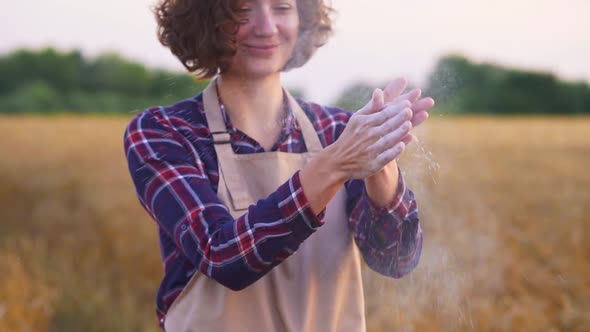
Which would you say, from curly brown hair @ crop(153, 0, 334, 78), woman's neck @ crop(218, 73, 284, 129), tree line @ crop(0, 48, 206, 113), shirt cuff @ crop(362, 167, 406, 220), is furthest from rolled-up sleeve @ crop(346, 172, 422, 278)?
tree line @ crop(0, 48, 206, 113)

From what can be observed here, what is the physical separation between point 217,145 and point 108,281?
2.94 m

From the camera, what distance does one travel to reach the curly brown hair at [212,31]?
1.62 meters

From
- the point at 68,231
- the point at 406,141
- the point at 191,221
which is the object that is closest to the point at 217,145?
the point at 191,221

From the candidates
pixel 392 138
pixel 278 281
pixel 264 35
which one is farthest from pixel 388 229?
pixel 264 35

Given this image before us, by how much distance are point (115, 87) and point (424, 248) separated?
11.3 metres

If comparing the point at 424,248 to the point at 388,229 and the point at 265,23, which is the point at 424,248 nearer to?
the point at 388,229

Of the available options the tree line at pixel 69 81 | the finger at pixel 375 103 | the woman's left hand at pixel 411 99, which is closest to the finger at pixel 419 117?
the woman's left hand at pixel 411 99

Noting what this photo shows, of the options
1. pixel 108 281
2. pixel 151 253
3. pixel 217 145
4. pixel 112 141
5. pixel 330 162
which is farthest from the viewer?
pixel 112 141

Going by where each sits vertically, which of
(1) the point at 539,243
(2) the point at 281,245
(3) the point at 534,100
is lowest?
(3) the point at 534,100

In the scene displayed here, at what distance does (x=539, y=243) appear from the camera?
4.36 m

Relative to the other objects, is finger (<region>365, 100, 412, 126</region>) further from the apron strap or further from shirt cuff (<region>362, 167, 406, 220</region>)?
the apron strap

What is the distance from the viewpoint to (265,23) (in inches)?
62.2

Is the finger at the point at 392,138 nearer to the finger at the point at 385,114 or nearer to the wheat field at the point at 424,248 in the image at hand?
the finger at the point at 385,114

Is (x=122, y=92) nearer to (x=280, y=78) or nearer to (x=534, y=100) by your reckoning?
(x=534, y=100)
